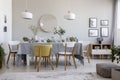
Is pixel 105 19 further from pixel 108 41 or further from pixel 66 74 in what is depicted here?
pixel 66 74

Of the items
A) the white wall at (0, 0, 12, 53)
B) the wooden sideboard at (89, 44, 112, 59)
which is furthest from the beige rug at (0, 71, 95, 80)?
the wooden sideboard at (89, 44, 112, 59)

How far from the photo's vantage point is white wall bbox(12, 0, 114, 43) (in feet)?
29.1

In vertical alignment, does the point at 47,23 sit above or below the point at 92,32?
above

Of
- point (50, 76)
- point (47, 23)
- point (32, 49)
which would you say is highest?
point (47, 23)

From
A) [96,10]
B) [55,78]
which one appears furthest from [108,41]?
[55,78]

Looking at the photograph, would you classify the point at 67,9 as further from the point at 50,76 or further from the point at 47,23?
the point at 50,76

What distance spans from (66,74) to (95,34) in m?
4.39

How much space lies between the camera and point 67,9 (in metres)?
8.96

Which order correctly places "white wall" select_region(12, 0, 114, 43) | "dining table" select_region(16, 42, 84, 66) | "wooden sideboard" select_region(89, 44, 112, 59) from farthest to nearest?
"white wall" select_region(12, 0, 114, 43)
"wooden sideboard" select_region(89, 44, 112, 59)
"dining table" select_region(16, 42, 84, 66)

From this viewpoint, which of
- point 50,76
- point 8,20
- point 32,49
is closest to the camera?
point 50,76

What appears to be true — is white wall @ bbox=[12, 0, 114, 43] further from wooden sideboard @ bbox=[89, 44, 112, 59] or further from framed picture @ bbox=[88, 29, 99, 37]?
wooden sideboard @ bbox=[89, 44, 112, 59]

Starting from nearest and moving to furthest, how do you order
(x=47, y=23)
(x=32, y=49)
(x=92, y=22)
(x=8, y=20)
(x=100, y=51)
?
(x=32, y=49) < (x=8, y=20) < (x=100, y=51) < (x=47, y=23) < (x=92, y=22)

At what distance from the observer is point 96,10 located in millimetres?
8984

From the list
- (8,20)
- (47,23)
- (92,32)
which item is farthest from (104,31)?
(8,20)
